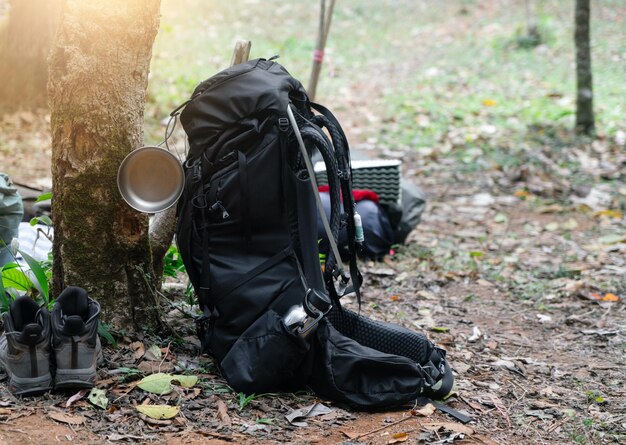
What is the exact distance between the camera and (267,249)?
3076mm

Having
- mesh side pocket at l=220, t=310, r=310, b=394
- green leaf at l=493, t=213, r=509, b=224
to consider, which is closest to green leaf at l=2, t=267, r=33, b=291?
mesh side pocket at l=220, t=310, r=310, b=394

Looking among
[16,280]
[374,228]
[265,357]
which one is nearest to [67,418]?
[265,357]

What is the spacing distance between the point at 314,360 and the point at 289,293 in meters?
0.29

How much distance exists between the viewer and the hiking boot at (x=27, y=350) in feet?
8.95

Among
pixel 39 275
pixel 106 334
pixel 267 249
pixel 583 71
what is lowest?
pixel 106 334

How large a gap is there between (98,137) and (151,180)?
0.28m

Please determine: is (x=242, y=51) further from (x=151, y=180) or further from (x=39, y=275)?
(x=39, y=275)

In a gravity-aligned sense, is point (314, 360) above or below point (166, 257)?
below

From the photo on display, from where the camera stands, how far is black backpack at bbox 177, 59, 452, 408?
298 cm

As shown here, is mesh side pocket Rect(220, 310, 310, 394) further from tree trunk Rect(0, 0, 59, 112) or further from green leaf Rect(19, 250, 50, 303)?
tree trunk Rect(0, 0, 59, 112)

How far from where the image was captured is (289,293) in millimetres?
3037

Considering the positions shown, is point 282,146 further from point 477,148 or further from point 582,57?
point 582,57

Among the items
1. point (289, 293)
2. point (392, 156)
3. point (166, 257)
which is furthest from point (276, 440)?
point (392, 156)

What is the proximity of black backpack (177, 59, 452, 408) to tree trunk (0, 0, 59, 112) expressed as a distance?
4.30 metres
